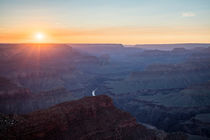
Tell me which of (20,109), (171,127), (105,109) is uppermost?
(105,109)

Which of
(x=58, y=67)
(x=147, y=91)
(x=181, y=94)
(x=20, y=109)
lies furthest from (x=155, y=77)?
(x=20, y=109)

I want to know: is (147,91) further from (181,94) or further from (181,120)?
(181,120)

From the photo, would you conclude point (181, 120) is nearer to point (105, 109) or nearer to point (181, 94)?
point (181, 94)

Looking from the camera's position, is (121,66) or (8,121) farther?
(121,66)

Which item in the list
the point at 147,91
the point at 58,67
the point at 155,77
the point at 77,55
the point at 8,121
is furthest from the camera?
the point at 77,55

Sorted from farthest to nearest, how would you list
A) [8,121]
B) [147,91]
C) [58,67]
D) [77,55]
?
[77,55] < [58,67] < [147,91] < [8,121]

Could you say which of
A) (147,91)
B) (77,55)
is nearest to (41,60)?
(77,55)

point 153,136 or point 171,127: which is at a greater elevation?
point 153,136
